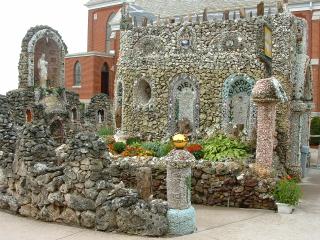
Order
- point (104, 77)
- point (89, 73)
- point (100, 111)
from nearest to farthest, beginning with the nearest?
point (100, 111) < point (89, 73) < point (104, 77)

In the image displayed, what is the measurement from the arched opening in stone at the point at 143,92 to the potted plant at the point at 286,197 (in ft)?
27.7

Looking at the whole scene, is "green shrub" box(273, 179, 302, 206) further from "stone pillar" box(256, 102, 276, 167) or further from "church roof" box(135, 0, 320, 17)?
"church roof" box(135, 0, 320, 17)

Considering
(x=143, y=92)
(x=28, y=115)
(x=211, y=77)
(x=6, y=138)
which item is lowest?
(x=6, y=138)

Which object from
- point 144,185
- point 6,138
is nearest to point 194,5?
point 6,138

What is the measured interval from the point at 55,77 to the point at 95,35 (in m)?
19.6

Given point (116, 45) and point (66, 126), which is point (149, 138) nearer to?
point (66, 126)

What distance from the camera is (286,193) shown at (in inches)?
465

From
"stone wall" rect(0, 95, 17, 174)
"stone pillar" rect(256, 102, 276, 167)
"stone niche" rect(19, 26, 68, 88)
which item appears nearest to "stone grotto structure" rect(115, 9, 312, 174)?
"stone pillar" rect(256, 102, 276, 167)

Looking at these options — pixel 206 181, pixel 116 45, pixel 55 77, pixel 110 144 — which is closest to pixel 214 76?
A: pixel 110 144

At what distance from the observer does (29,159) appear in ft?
36.2

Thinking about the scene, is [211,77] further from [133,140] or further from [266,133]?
[266,133]

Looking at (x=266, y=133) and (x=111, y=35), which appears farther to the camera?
(x=111, y=35)

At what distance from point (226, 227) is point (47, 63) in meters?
19.7

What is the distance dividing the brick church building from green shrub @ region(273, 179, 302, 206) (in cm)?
1820
